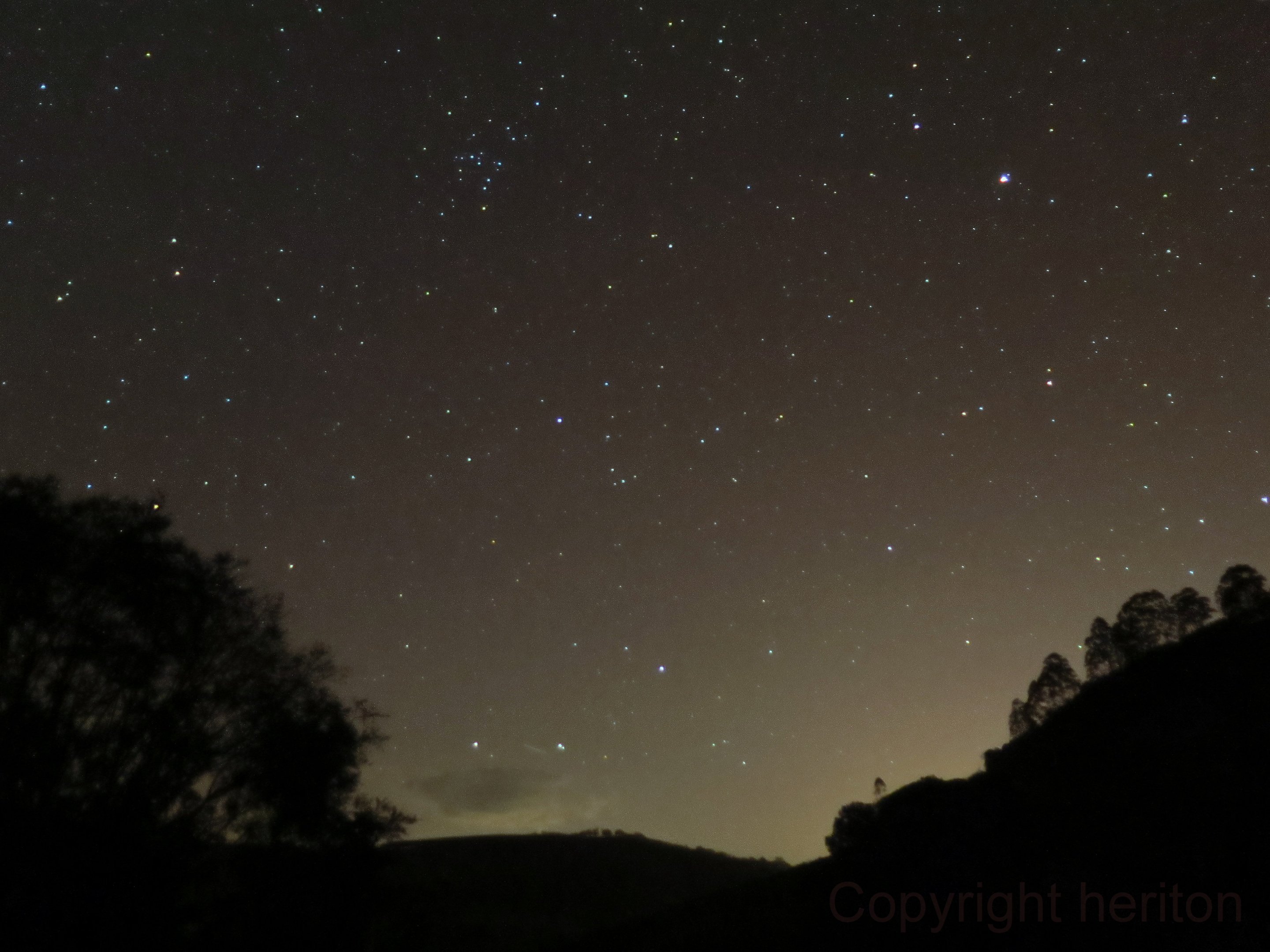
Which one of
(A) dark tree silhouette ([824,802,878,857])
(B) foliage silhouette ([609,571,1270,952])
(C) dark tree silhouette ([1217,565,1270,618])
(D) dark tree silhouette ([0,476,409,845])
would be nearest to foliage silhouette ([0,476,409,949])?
(D) dark tree silhouette ([0,476,409,845])

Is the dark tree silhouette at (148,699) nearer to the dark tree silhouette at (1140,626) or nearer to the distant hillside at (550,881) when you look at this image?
the distant hillside at (550,881)

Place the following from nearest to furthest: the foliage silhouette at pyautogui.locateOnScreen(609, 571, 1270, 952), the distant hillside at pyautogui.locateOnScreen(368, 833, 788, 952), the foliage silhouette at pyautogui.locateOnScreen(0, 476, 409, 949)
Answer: the foliage silhouette at pyautogui.locateOnScreen(0, 476, 409, 949) → the foliage silhouette at pyautogui.locateOnScreen(609, 571, 1270, 952) → the distant hillside at pyautogui.locateOnScreen(368, 833, 788, 952)

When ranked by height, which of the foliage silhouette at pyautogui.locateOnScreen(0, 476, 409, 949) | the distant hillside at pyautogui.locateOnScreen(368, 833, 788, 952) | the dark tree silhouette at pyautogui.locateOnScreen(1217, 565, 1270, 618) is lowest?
the distant hillside at pyautogui.locateOnScreen(368, 833, 788, 952)

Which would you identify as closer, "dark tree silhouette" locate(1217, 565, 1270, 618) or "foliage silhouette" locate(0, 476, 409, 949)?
"foliage silhouette" locate(0, 476, 409, 949)

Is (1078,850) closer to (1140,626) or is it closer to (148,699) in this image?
(148,699)

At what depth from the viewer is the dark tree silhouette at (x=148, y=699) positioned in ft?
62.8

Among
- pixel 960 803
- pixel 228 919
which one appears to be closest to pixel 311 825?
pixel 228 919

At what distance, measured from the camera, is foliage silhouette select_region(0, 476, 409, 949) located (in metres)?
19.0

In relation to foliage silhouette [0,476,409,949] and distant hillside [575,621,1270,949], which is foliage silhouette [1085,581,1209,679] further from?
foliage silhouette [0,476,409,949]

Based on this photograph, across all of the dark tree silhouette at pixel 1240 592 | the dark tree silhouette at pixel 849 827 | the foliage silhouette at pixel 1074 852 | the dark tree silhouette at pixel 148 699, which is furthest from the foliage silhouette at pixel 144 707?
the dark tree silhouette at pixel 1240 592

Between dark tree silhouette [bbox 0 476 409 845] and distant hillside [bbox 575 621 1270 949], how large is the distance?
698 inches

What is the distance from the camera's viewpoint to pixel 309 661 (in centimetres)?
2436

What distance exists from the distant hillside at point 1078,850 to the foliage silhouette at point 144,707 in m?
17.8

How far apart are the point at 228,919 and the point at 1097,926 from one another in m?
25.3
